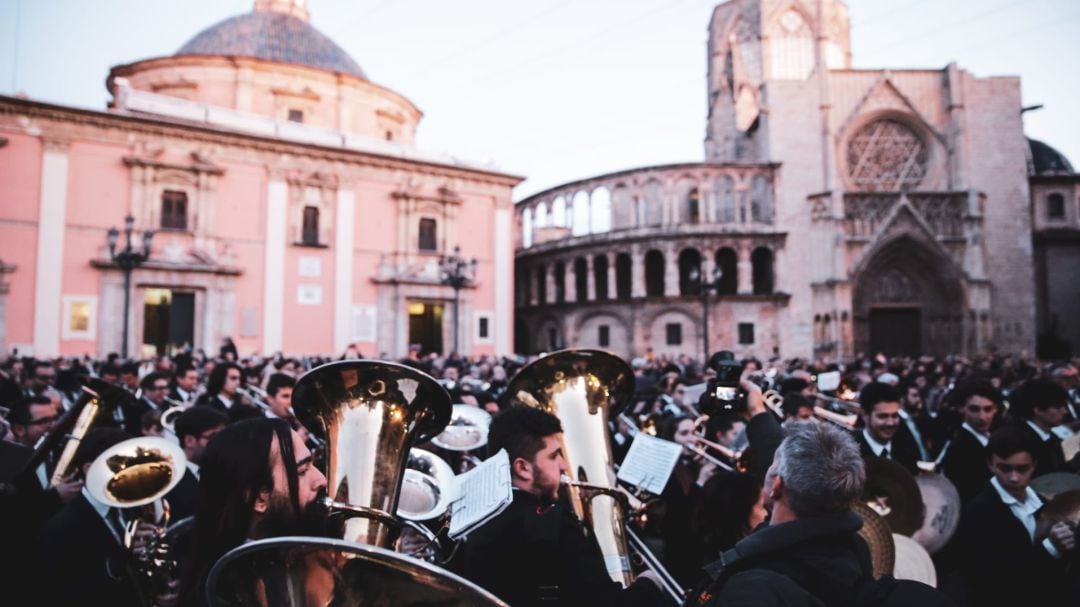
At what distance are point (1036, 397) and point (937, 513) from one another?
239cm

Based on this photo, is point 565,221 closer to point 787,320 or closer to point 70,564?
point 787,320

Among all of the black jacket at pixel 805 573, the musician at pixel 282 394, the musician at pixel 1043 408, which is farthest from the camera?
the musician at pixel 282 394

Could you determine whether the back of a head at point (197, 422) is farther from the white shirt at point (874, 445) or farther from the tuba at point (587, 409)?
the white shirt at point (874, 445)

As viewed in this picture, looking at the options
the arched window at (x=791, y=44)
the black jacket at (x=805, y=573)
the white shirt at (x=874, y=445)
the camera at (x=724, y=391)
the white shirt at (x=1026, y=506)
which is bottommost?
the white shirt at (x=1026, y=506)

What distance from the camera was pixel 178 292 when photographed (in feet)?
78.0

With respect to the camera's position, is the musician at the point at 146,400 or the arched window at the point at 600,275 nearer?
the musician at the point at 146,400

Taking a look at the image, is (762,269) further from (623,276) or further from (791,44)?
(791,44)

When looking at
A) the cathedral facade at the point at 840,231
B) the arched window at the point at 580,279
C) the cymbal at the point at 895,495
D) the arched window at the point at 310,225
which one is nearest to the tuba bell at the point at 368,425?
the cymbal at the point at 895,495

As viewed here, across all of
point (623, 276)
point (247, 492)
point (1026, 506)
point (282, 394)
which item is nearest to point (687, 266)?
point (623, 276)

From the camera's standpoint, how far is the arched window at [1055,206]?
119 ft

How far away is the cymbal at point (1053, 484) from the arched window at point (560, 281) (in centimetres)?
3454

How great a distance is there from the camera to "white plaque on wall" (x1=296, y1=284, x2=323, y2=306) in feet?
84.4

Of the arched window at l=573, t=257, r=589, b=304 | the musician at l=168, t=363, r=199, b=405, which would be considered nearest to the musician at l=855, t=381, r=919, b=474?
the musician at l=168, t=363, r=199, b=405

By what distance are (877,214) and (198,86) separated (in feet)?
110
